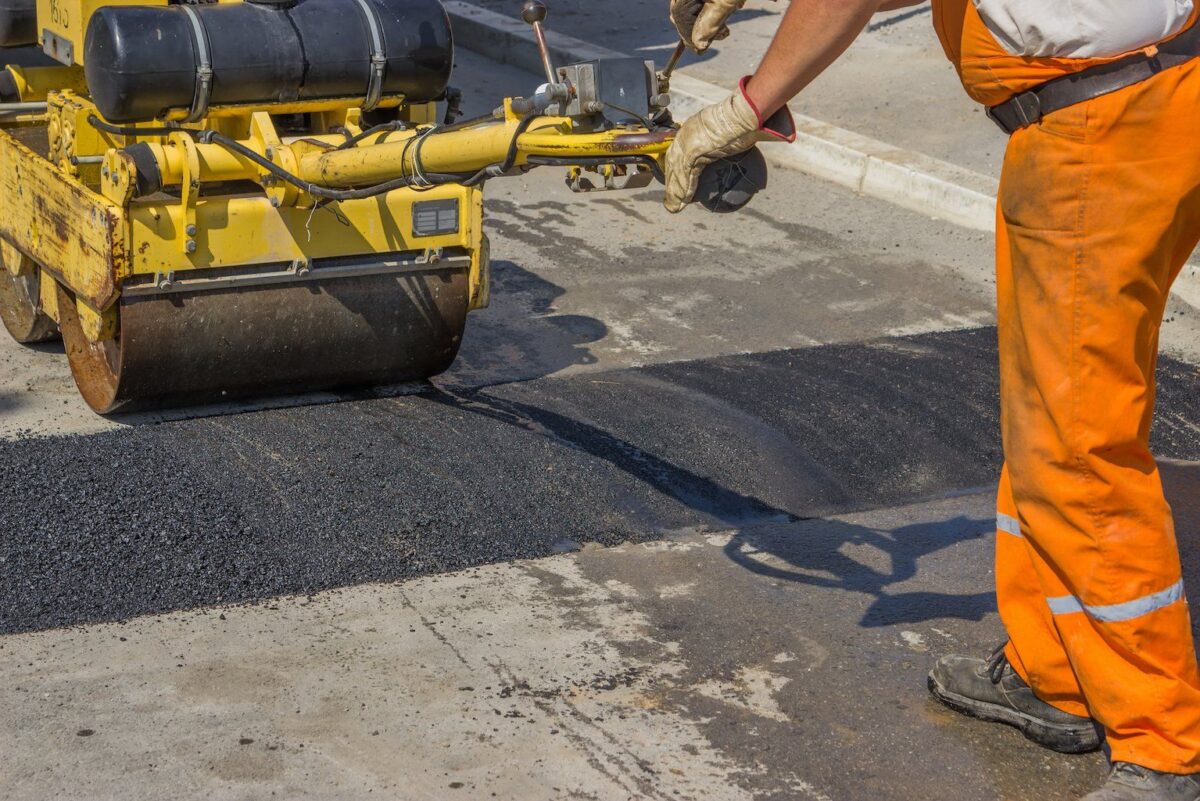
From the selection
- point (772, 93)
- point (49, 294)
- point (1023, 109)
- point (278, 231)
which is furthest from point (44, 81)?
point (1023, 109)

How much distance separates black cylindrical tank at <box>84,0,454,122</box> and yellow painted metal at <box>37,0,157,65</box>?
0.99 ft

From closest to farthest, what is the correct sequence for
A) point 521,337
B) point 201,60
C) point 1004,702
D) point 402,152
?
point 1004,702
point 402,152
point 201,60
point 521,337

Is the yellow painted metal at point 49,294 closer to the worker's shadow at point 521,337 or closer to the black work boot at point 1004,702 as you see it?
the worker's shadow at point 521,337

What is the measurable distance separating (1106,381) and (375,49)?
2.57m

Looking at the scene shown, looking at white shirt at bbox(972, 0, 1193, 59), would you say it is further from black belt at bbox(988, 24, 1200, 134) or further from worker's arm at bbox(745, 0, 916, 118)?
worker's arm at bbox(745, 0, 916, 118)

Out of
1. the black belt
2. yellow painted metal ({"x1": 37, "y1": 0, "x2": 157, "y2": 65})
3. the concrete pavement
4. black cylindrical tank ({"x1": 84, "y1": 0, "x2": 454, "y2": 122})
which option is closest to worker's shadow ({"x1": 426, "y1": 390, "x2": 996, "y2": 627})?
the concrete pavement

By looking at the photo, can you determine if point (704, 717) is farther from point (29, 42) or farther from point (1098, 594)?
point (29, 42)

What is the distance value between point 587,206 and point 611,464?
3.43 metres

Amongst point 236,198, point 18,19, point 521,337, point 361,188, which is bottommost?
point 521,337

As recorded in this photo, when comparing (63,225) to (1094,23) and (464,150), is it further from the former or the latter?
(1094,23)

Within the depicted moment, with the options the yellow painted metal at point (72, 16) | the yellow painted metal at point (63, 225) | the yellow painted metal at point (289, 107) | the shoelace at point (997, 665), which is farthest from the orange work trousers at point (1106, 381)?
the yellow painted metal at point (72, 16)

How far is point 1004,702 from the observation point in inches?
120

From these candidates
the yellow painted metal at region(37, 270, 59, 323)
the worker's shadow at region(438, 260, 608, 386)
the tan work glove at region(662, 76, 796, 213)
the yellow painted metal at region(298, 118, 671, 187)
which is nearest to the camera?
the tan work glove at region(662, 76, 796, 213)

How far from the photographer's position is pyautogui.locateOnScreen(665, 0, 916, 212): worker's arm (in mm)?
2568
